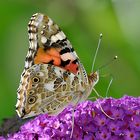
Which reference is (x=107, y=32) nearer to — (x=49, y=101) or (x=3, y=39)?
(x=3, y=39)

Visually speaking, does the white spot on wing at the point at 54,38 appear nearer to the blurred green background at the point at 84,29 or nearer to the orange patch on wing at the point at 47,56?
the orange patch on wing at the point at 47,56

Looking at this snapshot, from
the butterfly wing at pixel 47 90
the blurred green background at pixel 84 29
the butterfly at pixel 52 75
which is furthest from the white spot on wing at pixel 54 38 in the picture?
the blurred green background at pixel 84 29

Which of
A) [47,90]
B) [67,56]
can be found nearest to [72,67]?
[67,56]

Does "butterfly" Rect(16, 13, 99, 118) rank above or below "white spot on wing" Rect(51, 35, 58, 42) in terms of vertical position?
below

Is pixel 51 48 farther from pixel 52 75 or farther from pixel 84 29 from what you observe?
pixel 84 29

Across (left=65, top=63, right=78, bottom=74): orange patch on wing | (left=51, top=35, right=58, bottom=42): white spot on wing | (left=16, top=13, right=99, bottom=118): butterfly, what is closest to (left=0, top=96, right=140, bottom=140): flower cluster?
(left=16, top=13, right=99, bottom=118): butterfly

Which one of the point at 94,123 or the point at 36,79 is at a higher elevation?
the point at 36,79

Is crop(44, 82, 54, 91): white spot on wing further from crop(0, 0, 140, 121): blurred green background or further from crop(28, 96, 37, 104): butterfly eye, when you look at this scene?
crop(0, 0, 140, 121): blurred green background
